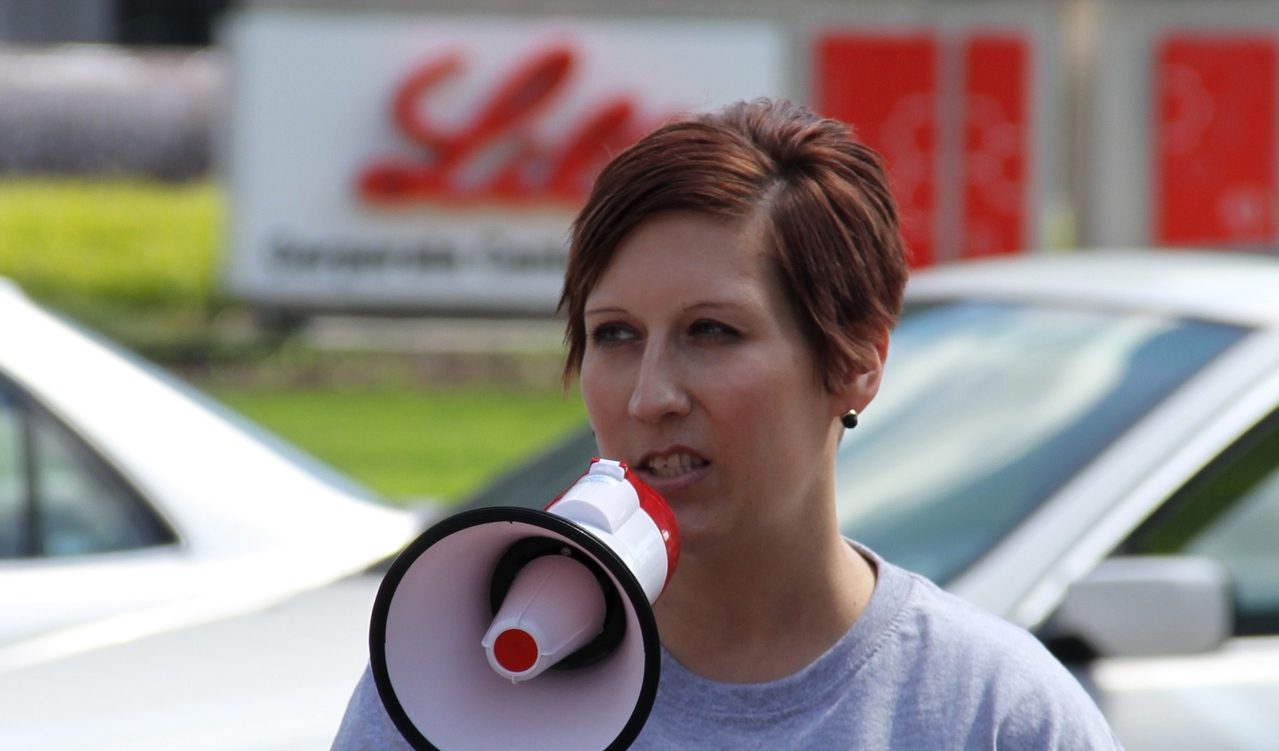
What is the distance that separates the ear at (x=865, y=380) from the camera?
1723 mm

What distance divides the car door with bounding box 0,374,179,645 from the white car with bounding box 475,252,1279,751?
831 millimetres

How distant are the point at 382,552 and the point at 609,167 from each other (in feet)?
6.27

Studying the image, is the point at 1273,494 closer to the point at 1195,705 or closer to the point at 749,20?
the point at 1195,705

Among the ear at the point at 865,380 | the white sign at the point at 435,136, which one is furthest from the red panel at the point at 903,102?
the ear at the point at 865,380

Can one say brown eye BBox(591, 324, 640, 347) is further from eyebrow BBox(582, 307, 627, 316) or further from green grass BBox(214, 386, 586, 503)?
green grass BBox(214, 386, 586, 503)

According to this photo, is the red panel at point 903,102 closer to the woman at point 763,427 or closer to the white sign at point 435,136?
the white sign at point 435,136

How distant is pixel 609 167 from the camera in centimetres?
168

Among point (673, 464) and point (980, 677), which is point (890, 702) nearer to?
point (980, 677)

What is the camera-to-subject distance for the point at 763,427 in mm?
1646

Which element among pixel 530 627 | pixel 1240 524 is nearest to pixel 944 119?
pixel 1240 524

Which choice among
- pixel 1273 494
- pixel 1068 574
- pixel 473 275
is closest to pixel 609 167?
pixel 1068 574

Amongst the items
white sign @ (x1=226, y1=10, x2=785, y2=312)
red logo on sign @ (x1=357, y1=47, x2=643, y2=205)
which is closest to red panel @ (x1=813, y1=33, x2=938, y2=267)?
white sign @ (x1=226, y1=10, x2=785, y2=312)

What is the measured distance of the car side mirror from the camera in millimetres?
2639

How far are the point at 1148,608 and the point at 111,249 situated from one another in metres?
16.1
